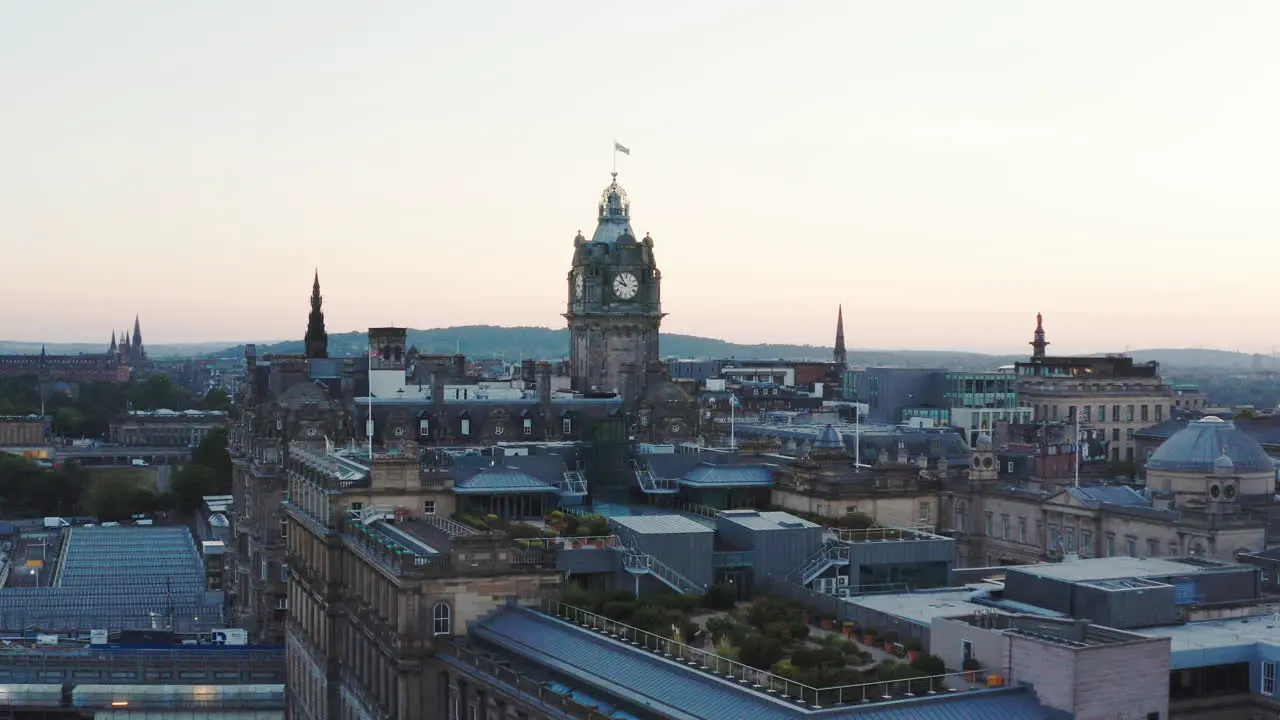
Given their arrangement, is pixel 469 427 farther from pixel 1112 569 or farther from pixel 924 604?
pixel 1112 569

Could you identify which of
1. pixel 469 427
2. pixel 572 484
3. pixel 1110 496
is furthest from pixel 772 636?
pixel 469 427

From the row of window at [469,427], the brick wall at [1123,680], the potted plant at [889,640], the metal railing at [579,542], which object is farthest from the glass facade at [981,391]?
the brick wall at [1123,680]

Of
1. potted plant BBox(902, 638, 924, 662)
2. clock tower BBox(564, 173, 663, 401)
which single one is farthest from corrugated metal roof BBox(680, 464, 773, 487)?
clock tower BBox(564, 173, 663, 401)

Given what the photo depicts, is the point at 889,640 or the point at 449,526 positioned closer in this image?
the point at 889,640

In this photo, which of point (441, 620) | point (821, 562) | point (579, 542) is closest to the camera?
point (441, 620)

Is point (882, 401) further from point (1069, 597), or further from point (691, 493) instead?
point (1069, 597)

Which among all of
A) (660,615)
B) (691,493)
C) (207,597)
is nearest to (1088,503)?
(691,493)
